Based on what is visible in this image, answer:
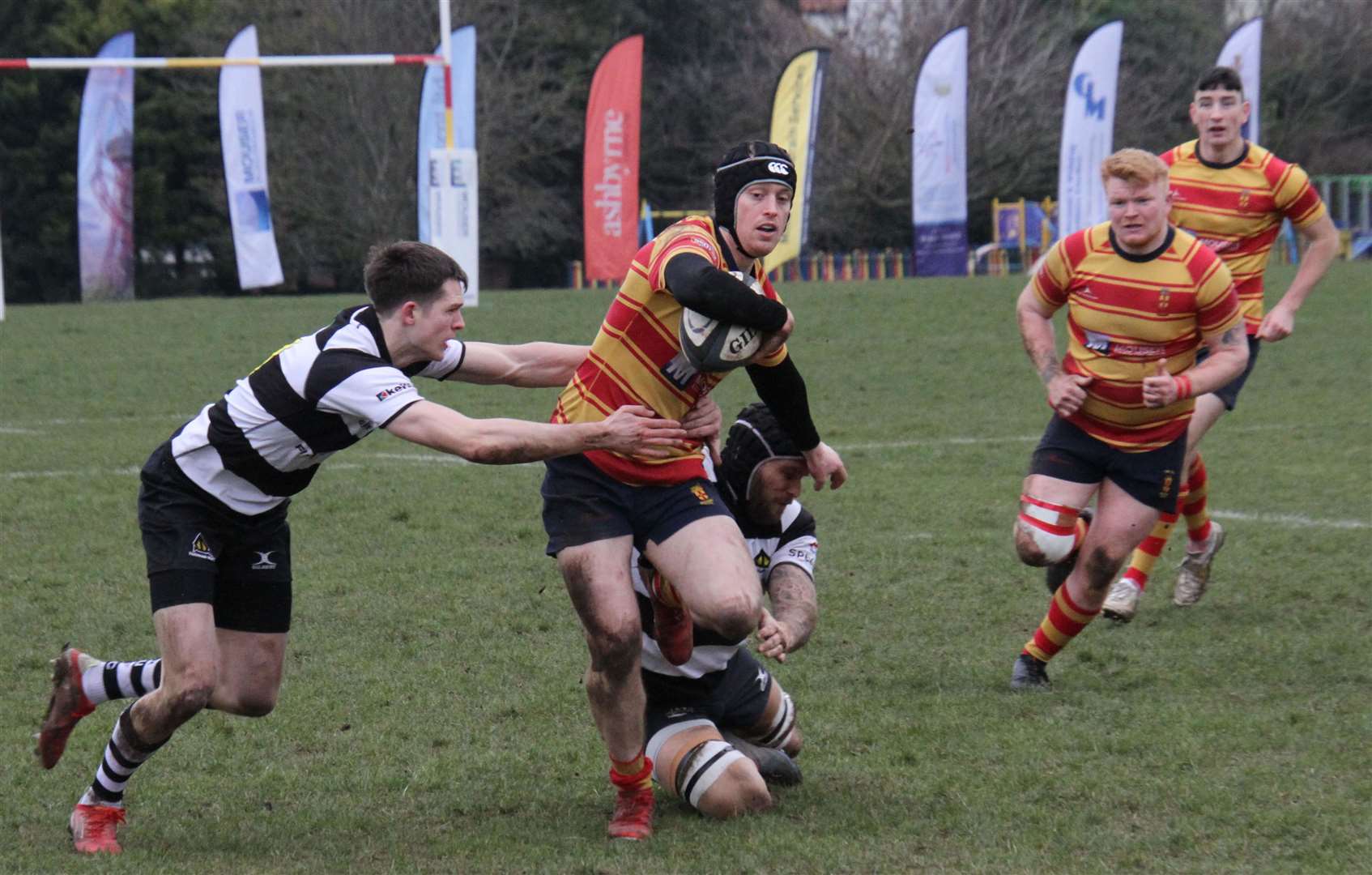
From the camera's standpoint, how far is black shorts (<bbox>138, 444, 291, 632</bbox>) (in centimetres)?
482

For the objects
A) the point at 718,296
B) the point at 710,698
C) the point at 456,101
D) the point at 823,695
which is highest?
the point at 456,101

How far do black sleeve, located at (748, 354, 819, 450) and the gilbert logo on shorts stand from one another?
64.5 inches

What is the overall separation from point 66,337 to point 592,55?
28.6 meters

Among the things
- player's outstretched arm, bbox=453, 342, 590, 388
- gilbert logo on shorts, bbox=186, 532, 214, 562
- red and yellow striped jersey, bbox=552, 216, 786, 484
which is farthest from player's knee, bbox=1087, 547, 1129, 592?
gilbert logo on shorts, bbox=186, 532, 214, 562

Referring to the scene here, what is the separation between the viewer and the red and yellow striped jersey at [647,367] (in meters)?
4.92

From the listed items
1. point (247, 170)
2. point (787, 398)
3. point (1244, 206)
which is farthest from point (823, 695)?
point (247, 170)

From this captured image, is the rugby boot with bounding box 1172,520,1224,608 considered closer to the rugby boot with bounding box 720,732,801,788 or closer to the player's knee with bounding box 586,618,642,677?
the rugby boot with bounding box 720,732,801,788

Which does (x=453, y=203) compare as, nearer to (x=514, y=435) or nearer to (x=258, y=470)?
(x=258, y=470)

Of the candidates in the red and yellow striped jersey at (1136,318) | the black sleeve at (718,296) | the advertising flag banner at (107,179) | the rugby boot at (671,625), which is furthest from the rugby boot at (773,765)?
the advertising flag banner at (107,179)

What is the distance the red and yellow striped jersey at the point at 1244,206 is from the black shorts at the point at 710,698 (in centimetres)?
365

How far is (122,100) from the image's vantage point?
2886 cm

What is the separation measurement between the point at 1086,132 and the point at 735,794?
24624mm

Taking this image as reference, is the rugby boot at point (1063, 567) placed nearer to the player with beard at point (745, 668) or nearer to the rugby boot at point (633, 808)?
the player with beard at point (745, 668)

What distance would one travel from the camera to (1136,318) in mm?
6309
